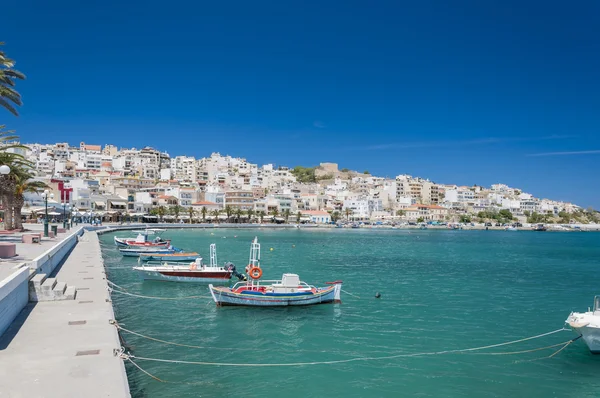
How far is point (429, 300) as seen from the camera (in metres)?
27.0

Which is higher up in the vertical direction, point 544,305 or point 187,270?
point 187,270

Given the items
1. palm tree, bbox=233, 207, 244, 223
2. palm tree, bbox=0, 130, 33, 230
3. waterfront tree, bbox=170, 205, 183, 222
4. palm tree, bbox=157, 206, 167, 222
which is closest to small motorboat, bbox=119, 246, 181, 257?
palm tree, bbox=0, 130, 33, 230

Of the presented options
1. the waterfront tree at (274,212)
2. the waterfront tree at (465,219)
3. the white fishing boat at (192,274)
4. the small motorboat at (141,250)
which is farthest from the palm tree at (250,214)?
the white fishing boat at (192,274)

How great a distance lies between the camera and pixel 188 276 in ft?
97.2

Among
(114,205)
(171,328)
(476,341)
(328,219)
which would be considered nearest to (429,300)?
(476,341)

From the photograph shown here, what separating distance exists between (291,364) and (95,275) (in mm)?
12261

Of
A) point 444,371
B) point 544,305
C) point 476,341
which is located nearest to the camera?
point 444,371

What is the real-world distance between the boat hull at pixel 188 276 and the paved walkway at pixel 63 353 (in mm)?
12894

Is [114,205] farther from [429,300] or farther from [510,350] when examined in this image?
[510,350]

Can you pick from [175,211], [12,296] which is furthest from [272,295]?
[175,211]

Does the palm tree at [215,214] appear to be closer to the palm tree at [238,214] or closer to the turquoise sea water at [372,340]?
the palm tree at [238,214]

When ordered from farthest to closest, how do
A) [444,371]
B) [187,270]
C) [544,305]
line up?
[187,270] → [544,305] → [444,371]

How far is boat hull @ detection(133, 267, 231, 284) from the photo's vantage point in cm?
2955

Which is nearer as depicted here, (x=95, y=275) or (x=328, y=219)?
(x=95, y=275)
